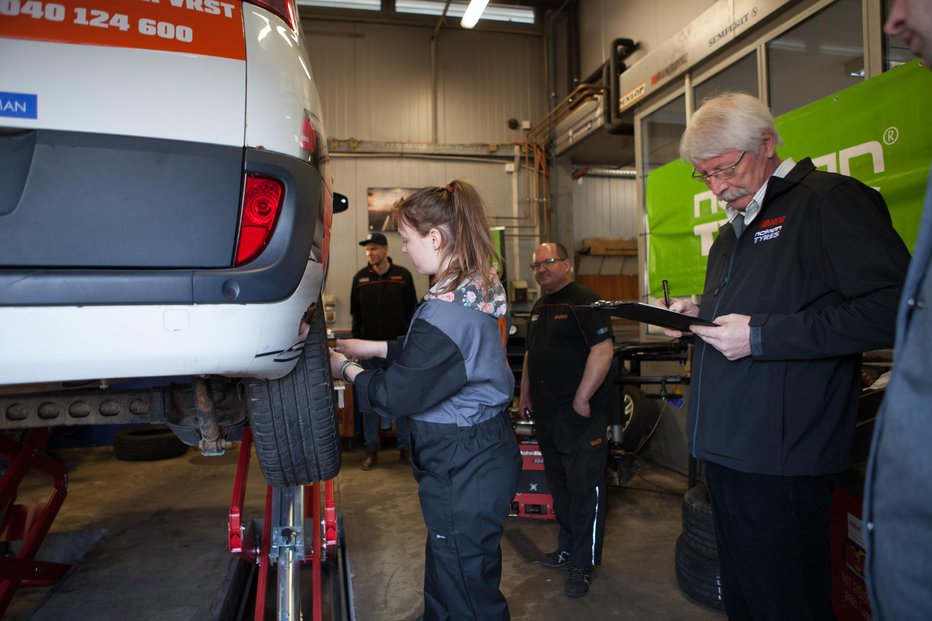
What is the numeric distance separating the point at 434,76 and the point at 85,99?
7.48 meters

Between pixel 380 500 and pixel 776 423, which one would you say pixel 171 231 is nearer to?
pixel 776 423

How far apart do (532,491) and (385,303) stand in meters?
2.38

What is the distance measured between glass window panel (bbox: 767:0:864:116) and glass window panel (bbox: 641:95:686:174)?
0.96 m

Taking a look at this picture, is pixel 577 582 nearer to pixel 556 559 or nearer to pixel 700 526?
pixel 556 559

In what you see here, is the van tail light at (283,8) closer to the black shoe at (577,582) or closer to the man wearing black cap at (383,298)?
the black shoe at (577,582)

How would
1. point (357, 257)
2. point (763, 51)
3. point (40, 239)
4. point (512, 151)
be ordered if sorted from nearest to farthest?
1. point (40, 239)
2. point (763, 51)
3. point (357, 257)
4. point (512, 151)

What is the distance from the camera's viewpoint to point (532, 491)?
3.82 meters

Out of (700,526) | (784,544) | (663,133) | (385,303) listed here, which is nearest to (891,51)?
(663,133)

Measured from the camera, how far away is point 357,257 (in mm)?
7754

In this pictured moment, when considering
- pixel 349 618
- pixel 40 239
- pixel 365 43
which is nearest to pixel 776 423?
pixel 40 239

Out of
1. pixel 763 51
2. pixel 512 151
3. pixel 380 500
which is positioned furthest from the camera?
pixel 512 151

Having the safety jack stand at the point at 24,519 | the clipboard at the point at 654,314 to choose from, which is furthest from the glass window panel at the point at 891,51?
the safety jack stand at the point at 24,519

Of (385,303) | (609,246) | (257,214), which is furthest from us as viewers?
(609,246)

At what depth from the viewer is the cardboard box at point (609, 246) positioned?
8.17 meters
